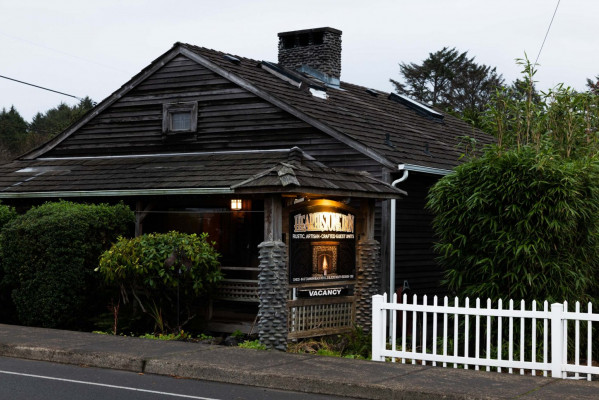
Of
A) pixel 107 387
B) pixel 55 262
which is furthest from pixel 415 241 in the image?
pixel 107 387

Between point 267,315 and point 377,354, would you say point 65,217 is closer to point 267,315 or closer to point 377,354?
point 267,315

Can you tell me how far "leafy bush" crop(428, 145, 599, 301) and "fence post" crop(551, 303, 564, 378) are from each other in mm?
1526

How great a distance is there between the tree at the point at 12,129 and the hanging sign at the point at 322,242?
58.2m

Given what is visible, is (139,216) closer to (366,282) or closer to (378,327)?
(366,282)

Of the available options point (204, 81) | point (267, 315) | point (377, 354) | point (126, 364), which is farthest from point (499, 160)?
point (204, 81)

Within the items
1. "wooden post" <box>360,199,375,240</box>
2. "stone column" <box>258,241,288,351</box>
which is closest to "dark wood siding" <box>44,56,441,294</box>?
"wooden post" <box>360,199,375,240</box>

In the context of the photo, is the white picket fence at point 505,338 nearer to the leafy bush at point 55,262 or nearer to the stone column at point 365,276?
the stone column at point 365,276

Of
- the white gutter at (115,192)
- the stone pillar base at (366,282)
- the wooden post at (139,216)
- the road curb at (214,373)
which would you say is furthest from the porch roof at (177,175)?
the road curb at (214,373)

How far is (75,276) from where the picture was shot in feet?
46.1

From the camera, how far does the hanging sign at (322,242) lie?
41.3 feet

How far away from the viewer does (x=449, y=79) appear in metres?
61.4

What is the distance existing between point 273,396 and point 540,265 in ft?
15.2

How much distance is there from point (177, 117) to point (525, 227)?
10.0 metres

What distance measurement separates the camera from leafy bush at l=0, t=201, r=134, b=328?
14.0 m
